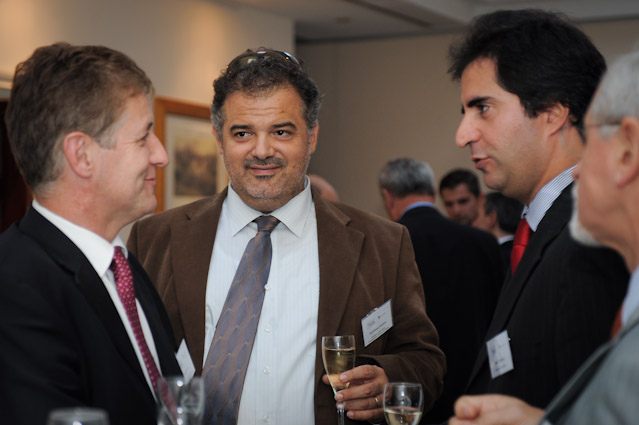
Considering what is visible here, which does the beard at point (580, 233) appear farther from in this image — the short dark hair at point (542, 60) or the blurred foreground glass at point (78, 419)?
the blurred foreground glass at point (78, 419)

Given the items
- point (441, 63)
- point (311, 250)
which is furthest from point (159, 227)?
point (441, 63)

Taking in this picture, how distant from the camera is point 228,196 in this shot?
2.82 meters

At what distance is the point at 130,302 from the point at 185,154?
5042 mm

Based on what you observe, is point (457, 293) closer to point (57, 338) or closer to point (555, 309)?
point (555, 309)

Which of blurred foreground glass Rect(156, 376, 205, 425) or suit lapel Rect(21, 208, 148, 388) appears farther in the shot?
suit lapel Rect(21, 208, 148, 388)

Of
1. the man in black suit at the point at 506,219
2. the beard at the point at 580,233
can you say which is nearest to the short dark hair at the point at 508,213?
the man in black suit at the point at 506,219

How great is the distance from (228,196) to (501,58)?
3.61ft

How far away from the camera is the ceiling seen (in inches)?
301

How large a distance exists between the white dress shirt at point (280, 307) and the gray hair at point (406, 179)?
2.56 metres

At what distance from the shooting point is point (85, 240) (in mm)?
1848

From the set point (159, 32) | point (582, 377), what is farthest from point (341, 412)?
point (159, 32)

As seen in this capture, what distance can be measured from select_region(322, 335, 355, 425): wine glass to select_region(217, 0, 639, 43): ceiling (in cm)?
560

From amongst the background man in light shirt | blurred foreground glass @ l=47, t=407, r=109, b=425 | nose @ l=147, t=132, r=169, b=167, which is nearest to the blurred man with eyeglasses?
nose @ l=147, t=132, r=169, b=167

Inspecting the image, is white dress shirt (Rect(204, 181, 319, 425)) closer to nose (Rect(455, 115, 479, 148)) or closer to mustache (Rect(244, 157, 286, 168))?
mustache (Rect(244, 157, 286, 168))
